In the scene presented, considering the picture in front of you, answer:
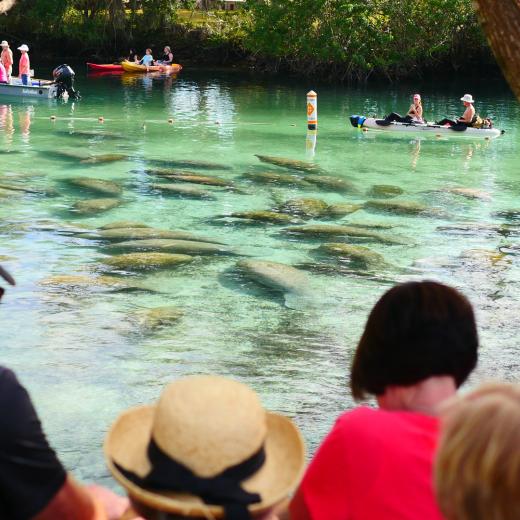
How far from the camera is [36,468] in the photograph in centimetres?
213

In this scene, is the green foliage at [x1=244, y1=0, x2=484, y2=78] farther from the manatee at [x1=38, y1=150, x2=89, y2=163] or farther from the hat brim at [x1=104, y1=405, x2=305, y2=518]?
the hat brim at [x1=104, y1=405, x2=305, y2=518]

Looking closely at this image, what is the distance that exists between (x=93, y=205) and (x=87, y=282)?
395 centimetres

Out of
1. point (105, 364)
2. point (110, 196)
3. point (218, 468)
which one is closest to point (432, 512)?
point (218, 468)

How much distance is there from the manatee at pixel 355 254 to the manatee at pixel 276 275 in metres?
0.88

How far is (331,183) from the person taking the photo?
635 inches

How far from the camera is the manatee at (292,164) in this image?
1778cm

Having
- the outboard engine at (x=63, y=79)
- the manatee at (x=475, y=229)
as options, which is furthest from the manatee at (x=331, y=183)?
the outboard engine at (x=63, y=79)

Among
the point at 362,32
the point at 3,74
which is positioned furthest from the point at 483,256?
the point at 362,32

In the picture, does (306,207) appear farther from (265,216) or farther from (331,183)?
(331,183)

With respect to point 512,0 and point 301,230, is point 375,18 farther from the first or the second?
point 512,0

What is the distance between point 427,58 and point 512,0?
37416 millimetres

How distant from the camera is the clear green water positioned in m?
7.04

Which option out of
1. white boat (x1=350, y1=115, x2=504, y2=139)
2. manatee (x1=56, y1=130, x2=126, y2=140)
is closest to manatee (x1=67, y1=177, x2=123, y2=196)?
manatee (x1=56, y1=130, x2=126, y2=140)

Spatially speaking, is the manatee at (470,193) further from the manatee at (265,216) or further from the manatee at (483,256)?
the manatee at (265,216)
